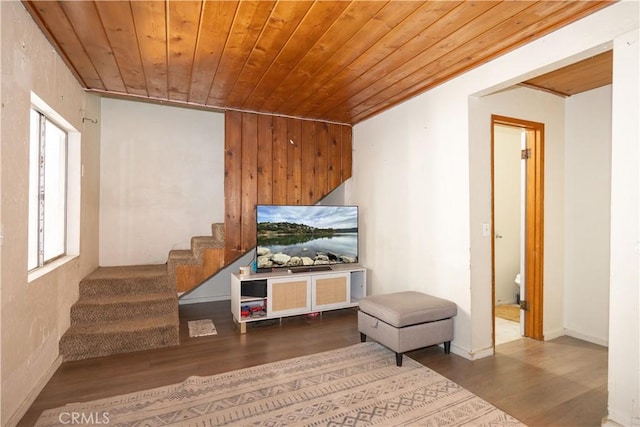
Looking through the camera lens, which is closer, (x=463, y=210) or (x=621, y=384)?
(x=621, y=384)

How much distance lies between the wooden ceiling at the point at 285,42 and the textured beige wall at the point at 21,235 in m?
0.18

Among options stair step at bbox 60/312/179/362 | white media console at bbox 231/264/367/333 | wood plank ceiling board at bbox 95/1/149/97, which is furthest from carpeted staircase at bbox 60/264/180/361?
wood plank ceiling board at bbox 95/1/149/97

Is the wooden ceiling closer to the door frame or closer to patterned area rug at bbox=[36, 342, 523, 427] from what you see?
the door frame

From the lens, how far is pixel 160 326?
10.2 ft

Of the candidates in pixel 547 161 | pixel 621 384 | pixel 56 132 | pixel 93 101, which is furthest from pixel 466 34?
pixel 93 101

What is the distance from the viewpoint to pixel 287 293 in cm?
372

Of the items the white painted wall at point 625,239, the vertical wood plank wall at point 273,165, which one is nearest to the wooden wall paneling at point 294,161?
the vertical wood plank wall at point 273,165

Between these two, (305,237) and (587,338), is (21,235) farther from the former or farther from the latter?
(587,338)

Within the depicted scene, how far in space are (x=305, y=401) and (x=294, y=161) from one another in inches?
112

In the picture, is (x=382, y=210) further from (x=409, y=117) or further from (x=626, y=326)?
(x=626, y=326)

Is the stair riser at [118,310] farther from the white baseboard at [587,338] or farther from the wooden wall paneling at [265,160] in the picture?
the white baseboard at [587,338]

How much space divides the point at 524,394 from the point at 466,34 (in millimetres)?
2526

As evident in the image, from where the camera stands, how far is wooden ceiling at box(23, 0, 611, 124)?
6.44ft

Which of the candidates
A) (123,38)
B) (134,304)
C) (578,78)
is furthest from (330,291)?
(578,78)
